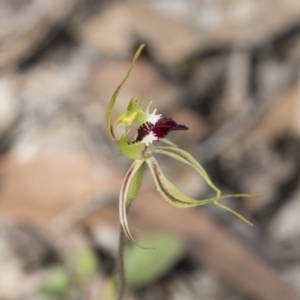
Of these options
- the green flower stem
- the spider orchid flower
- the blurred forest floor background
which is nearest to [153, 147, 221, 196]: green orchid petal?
the spider orchid flower

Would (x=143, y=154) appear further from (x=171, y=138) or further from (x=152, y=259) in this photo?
(x=171, y=138)

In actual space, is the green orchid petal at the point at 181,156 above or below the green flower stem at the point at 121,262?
above

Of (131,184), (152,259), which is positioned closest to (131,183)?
(131,184)

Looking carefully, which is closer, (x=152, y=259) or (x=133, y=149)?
(x=133, y=149)

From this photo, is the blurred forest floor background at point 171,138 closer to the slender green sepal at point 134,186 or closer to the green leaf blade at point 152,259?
the green leaf blade at point 152,259

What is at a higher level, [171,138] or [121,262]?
[171,138]

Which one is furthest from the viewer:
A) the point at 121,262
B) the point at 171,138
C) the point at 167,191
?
the point at 171,138

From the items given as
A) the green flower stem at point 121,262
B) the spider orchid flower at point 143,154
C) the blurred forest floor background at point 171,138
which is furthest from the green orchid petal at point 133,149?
the blurred forest floor background at point 171,138
